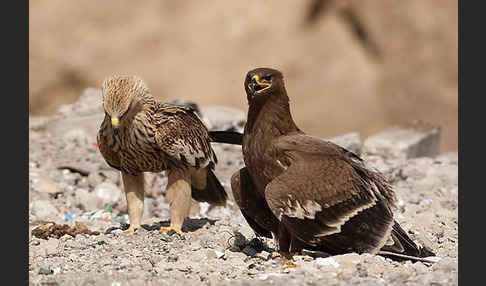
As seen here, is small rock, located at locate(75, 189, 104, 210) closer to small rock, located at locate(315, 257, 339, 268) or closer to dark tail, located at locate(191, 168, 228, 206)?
dark tail, located at locate(191, 168, 228, 206)

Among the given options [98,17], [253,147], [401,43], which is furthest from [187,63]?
[253,147]

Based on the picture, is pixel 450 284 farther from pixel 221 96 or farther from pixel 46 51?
pixel 46 51

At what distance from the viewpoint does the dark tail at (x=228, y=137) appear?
659cm

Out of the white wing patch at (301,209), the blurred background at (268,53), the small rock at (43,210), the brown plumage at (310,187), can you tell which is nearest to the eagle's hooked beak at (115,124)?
the brown plumage at (310,187)

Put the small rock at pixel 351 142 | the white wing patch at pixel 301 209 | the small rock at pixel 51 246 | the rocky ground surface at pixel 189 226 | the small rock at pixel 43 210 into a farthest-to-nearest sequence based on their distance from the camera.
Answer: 1. the small rock at pixel 351 142
2. the small rock at pixel 43 210
3. the small rock at pixel 51 246
4. the white wing patch at pixel 301 209
5. the rocky ground surface at pixel 189 226

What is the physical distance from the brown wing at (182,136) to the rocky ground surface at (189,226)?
70 cm

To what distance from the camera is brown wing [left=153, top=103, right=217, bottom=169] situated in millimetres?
6387

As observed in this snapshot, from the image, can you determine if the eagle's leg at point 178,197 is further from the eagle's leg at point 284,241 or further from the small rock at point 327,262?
the small rock at point 327,262

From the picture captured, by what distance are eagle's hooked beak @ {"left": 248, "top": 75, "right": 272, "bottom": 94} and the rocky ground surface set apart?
130 centimetres

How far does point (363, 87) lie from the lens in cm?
1972

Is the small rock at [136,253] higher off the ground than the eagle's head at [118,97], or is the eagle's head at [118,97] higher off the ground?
the eagle's head at [118,97]

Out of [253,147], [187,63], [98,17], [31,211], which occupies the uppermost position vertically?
[98,17]

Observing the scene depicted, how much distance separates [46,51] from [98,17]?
1716 millimetres

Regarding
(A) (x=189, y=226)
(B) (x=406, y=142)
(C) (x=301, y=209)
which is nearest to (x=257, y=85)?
(C) (x=301, y=209)
